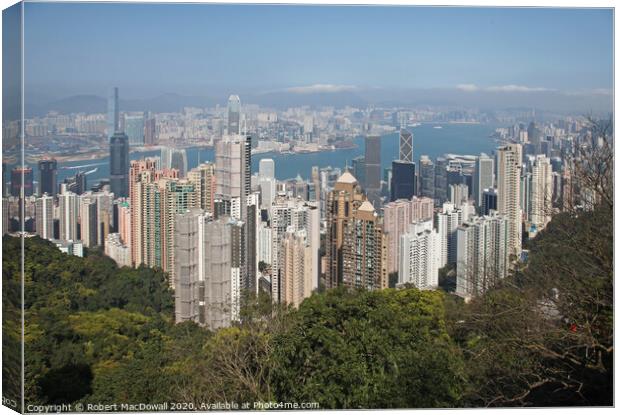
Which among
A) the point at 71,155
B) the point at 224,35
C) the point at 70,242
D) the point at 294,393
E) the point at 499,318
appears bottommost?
the point at 294,393

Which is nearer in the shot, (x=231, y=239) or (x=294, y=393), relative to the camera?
(x=294, y=393)

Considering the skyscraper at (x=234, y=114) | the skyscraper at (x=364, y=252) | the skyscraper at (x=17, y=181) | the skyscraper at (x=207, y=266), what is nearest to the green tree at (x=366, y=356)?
the skyscraper at (x=364, y=252)

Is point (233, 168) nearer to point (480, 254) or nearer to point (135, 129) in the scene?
point (135, 129)

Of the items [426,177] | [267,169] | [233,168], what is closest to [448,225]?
[426,177]

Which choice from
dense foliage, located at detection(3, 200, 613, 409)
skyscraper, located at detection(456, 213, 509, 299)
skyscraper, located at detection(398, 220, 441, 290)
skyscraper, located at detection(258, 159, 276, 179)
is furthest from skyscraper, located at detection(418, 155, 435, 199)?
skyscraper, located at detection(258, 159, 276, 179)

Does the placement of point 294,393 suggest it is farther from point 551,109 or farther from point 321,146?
point 551,109

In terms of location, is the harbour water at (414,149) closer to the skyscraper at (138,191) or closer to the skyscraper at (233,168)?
the skyscraper at (233,168)

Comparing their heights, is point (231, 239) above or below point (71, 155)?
below

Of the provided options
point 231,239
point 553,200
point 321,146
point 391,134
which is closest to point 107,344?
point 231,239
